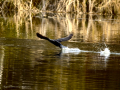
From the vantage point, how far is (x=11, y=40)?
15305 millimetres

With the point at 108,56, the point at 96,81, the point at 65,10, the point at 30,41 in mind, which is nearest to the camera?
the point at 96,81

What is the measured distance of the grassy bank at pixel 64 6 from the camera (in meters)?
46.7

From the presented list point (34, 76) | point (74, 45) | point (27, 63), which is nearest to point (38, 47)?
point (74, 45)

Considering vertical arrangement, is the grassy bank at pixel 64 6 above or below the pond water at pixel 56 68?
above

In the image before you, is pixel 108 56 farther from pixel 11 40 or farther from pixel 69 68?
pixel 11 40

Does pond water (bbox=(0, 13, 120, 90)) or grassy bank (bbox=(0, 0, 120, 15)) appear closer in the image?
pond water (bbox=(0, 13, 120, 90))

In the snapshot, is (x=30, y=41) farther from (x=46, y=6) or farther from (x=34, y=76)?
(x=46, y=6)

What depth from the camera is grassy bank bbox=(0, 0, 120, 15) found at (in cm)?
4671

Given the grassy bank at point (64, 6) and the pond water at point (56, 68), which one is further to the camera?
the grassy bank at point (64, 6)

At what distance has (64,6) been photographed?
49.6 metres

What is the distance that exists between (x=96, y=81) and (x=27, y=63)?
2517 mm

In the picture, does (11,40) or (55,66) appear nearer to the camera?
(55,66)

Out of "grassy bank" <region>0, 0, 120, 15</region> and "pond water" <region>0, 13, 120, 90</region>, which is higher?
"grassy bank" <region>0, 0, 120, 15</region>

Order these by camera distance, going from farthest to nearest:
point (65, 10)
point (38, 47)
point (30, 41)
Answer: point (65, 10) < point (30, 41) < point (38, 47)
